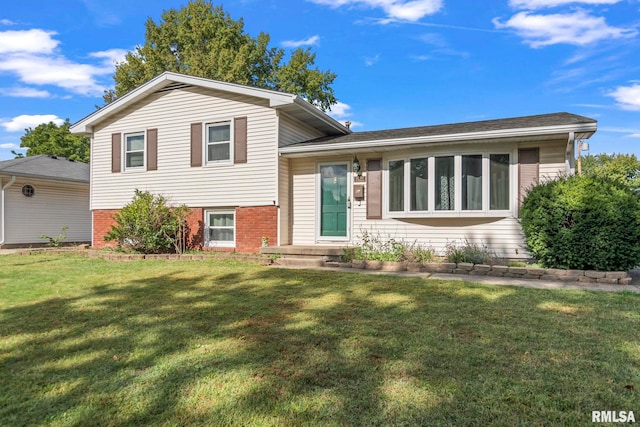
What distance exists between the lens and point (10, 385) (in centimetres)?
240

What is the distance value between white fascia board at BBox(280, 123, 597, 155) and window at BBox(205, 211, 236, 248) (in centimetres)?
248

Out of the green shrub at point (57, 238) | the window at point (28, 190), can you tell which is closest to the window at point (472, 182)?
the green shrub at point (57, 238)

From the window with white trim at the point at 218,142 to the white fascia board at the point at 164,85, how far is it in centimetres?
99

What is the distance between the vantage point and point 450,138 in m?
7.66

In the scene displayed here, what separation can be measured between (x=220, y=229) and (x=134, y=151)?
3871 millimetres

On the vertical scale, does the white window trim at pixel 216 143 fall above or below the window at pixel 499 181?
above

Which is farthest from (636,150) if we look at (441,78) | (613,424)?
(613,424)

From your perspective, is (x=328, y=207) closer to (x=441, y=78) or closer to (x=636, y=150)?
(x=441, y=78)

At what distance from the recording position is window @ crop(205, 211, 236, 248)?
33.3 feet

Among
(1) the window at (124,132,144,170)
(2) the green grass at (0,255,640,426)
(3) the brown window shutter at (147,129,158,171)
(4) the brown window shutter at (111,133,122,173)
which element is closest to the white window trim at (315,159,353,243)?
(2) the green grass at (0,255,640,426)

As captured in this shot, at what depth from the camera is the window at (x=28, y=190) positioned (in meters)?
12.9

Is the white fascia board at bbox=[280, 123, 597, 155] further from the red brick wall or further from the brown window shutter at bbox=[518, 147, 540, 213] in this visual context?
the red brick wall

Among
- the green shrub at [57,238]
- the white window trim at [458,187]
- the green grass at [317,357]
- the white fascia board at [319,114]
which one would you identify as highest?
the white fascia board at [319,114]

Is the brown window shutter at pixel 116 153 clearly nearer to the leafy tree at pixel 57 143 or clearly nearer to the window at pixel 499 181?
the window at pixel 499 181
